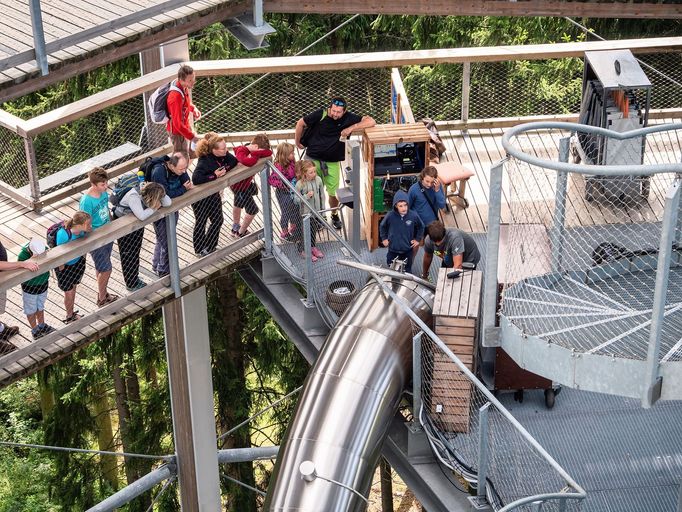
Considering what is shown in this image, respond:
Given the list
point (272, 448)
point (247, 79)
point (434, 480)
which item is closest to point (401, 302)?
point (434, 480)

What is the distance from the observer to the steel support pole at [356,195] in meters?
12.2

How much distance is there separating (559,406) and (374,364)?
1.94 m

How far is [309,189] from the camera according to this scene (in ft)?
40.8

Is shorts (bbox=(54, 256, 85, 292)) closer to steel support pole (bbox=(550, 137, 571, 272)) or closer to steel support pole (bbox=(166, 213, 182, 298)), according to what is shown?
steel support pole (bbox=(166, 213, 182, 298))

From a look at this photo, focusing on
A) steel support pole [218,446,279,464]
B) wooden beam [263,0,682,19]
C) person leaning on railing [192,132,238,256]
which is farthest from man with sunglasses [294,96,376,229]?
steel support pole [218,446,279,464]

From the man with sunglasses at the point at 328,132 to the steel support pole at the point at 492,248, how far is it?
416 centimetres

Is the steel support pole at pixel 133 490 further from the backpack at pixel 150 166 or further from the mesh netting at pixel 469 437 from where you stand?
the mesh netting at pixel 469 437

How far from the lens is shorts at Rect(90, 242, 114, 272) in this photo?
11.1 metres

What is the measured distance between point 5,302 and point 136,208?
149 cm

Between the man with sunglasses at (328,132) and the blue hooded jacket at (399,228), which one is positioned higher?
the man with sunglasses at (328,132)

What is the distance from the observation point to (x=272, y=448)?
17703mm

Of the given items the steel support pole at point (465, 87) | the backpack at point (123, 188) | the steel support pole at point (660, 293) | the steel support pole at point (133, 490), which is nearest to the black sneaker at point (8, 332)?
the backpack at point (123, 188)

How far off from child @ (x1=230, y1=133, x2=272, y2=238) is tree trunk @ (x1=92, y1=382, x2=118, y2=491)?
464 inches

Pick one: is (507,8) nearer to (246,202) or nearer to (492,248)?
(246,202)
